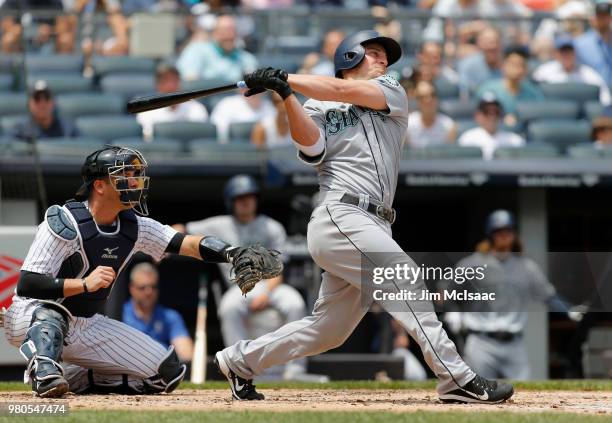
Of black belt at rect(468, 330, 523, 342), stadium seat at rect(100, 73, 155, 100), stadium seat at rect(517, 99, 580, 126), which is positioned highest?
stadium seat at rect(100, 73, 155, 100)

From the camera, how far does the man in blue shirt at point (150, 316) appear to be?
9.00 m

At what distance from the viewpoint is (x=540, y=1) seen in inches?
552

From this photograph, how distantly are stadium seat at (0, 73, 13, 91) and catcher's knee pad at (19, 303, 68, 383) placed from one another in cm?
535

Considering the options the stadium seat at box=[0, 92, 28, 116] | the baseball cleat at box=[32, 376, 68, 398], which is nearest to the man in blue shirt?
the stadium seat at box=[0, 92, 28, 116]

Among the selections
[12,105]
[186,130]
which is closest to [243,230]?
[186,130]

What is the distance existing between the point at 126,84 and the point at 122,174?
18.4 ft

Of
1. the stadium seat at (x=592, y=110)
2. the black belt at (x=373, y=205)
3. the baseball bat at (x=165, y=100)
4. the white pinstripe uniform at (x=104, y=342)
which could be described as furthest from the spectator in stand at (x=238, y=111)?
the black belt at (x=373, y=205)

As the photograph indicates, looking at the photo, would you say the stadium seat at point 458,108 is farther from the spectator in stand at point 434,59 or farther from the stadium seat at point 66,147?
the stadium seat at point 66,147

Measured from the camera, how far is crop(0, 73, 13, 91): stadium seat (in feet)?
35.1

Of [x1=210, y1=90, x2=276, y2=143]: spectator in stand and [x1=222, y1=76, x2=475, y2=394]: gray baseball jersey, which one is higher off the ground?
[x1=210, y1=90, x2=276, y2=143]: spectator in stand

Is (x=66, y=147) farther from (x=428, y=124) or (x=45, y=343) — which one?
(x=45, y=343)

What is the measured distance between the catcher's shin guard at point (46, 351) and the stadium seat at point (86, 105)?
5.22 meters

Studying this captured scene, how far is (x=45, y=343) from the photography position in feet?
17.9

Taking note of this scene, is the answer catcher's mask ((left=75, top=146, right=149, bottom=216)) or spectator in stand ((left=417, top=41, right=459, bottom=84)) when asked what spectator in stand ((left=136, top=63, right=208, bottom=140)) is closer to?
spectator in stand ((left=417, top=41, right=459, bottom=84))
